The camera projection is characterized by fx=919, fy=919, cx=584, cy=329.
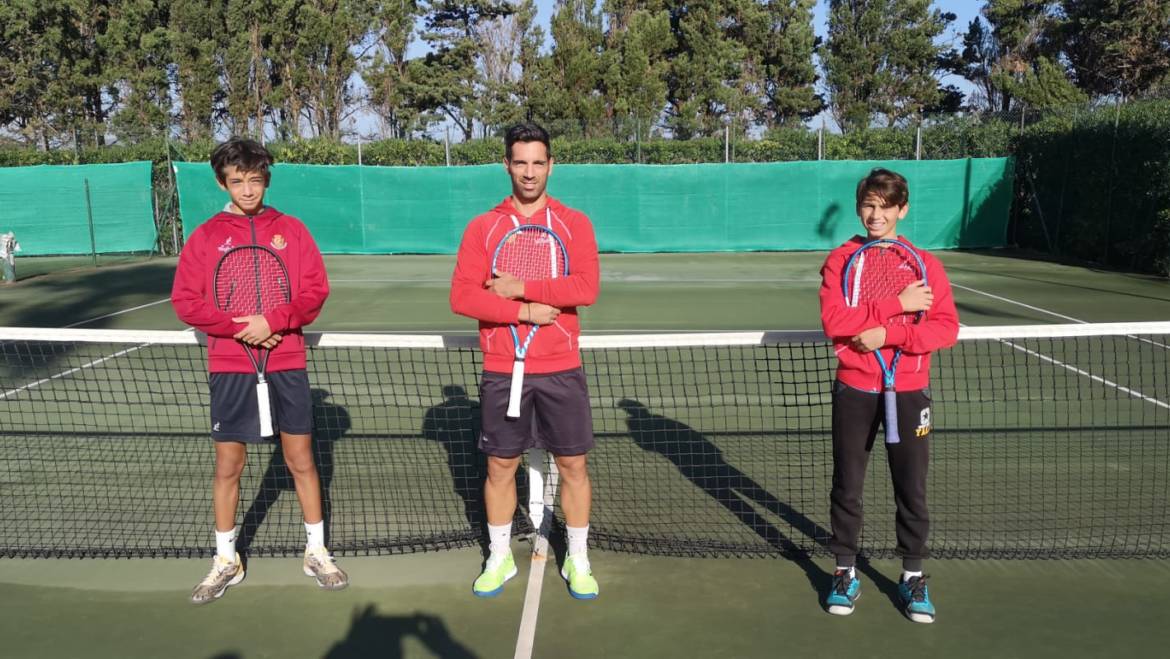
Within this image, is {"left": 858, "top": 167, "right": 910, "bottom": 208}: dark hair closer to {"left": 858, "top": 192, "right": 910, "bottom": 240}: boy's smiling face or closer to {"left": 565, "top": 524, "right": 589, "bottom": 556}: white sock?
{"left": 858, "top": 192, "right": 910, "bottom": 240}: boy's smiling face

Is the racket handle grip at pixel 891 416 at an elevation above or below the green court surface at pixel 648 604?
above

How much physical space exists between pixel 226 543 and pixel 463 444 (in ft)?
7.72

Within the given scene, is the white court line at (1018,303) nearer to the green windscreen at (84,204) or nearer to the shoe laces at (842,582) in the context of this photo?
the shoe laces at (842,582)

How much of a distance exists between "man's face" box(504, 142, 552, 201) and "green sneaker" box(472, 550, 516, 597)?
158cm

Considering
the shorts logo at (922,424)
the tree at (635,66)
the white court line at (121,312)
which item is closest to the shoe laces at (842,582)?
the shorts logo at (922,424)

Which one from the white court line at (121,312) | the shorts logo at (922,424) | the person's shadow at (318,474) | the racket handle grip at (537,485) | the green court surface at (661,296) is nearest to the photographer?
the shorts logo at (922,424)

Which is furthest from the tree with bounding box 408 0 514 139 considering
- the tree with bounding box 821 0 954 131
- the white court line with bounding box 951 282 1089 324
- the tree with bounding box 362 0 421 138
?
the white court line with bounding box 951 282 1089 324

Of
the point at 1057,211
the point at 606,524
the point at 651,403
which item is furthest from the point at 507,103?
the point at 606,524

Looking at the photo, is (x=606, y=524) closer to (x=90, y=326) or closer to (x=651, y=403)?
(x=651, y=403)

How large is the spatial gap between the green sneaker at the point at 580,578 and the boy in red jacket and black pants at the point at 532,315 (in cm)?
2

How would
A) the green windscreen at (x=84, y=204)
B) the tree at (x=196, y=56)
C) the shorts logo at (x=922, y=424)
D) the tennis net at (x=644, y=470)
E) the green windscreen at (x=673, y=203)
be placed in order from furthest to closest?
the tree at (x=196, y=56), the green windscreen at (x=673, y=203), the green windscreen at (x=84, y=204), the tennis net at (x=644, y=470), the shorts logo at (x=922, y=424)

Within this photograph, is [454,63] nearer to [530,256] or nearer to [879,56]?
[879,56]

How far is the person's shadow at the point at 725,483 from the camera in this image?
4.30m

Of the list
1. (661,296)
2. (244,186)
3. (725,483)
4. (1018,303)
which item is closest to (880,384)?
(725,483)
